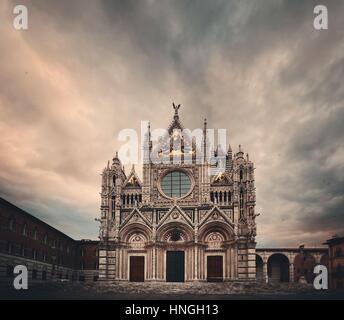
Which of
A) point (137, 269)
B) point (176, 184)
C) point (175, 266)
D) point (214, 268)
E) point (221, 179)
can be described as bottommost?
point (137, 269)

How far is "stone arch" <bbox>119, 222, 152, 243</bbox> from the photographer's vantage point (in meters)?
47.9

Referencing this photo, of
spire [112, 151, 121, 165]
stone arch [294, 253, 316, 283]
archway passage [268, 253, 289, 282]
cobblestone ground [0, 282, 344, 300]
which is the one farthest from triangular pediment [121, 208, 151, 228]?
stone arch [294, 253, 316, 283]

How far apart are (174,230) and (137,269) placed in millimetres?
6694

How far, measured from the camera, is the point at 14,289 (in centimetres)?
3966

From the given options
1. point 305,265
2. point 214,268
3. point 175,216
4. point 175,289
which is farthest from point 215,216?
point 305,265

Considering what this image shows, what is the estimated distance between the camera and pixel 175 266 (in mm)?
47594

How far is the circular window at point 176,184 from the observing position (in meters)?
49.9

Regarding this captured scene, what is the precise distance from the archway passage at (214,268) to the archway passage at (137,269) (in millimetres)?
8153

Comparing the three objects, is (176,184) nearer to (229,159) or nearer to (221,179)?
(221,179)

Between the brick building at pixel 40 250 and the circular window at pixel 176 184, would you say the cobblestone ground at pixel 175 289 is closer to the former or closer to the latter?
the brick building at pixel 40 250

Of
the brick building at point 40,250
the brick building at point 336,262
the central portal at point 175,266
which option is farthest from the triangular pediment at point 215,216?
the brick building at point 40,250

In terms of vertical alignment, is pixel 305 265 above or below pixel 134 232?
below
